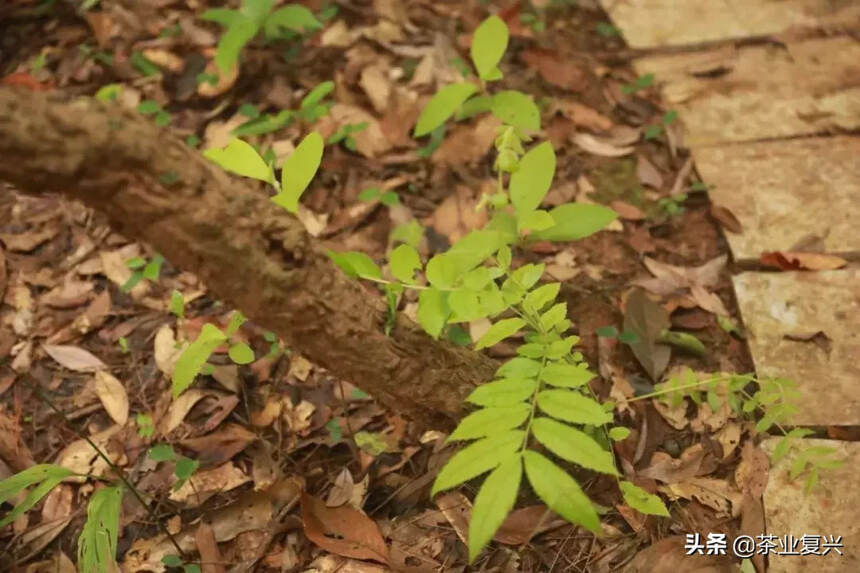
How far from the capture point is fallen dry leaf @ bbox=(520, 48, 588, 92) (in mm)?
2867

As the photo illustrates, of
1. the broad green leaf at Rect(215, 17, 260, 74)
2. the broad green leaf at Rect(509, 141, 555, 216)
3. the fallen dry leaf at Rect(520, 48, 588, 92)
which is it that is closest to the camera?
the broad green leaf at Rect(509, 141, 555, 216)

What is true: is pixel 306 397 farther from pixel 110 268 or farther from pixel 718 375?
pixel 718 375

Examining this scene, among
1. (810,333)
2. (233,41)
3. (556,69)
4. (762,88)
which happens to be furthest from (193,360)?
(762,88)

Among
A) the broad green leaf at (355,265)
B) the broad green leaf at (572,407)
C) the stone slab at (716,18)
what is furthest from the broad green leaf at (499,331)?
the stone slab at (716,18)

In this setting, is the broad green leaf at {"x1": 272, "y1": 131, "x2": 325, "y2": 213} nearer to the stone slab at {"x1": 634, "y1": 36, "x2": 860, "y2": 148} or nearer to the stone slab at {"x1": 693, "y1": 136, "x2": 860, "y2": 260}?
the stone slab at {"x1": 693, "y1": 136, "x2": 860, "y2": 260}

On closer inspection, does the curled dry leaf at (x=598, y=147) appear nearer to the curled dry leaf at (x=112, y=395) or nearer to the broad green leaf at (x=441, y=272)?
the broad green leaf at (x=441, y=272)

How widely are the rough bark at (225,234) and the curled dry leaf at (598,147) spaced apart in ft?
4.17

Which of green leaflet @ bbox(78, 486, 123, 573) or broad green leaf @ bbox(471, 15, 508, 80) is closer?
green leaflet @ bbox(78, 486, 123, 573)

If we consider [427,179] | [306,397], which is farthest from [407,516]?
[427,179]

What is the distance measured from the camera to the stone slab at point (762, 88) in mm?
2680

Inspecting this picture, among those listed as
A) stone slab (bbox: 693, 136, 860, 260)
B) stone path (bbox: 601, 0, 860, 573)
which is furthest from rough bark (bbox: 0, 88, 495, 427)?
stone slab (bbox: 693, 136, 860, 260)

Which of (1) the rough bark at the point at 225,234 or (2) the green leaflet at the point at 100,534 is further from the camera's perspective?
(2) the green leaflet at the point at 100,534

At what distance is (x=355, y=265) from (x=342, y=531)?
64cm

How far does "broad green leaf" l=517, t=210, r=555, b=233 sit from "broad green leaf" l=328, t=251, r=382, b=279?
1.16 ft
